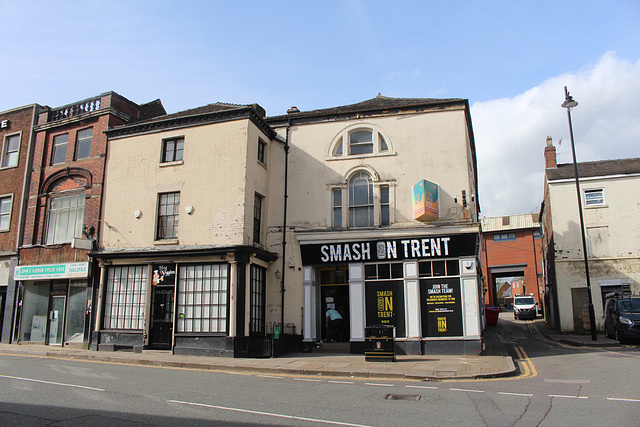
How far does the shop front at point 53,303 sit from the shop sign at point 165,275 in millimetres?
3399

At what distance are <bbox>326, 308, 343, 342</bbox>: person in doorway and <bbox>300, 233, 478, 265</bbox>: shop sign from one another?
7.23 feet

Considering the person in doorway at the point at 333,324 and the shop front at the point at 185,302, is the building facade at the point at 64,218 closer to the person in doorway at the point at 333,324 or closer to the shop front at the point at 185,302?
the shop front at the point at 185,302

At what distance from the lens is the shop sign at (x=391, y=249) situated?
55.9 ft

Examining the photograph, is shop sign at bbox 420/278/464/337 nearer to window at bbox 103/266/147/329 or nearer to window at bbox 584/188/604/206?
window at bbox 103/266/147/329

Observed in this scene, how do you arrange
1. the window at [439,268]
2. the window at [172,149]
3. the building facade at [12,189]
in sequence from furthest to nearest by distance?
the building facade at [12,189] → the window at [172,149] → the window at [439,268]

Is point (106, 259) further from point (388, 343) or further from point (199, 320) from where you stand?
point (388, 343)

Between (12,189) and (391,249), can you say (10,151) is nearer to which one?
(12,189)

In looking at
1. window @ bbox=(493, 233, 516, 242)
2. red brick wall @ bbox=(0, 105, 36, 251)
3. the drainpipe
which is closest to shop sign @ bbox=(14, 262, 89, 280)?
red brick wall @ bbox=(0, 105, 36, 251)

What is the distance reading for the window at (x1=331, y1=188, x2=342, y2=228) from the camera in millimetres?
19156

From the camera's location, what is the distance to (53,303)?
20641 millimetres

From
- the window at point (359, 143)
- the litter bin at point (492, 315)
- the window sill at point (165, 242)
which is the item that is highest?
the window at point (359, 143)

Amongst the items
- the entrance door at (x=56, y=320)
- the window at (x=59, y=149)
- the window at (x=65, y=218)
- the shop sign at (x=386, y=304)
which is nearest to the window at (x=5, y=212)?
the window at (x=65, y=218)

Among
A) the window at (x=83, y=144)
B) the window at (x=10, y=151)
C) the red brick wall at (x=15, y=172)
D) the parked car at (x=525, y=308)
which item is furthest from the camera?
the parked car at (x=525, y=308)

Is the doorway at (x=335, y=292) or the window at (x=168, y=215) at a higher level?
the window at (x=168, y=215)
